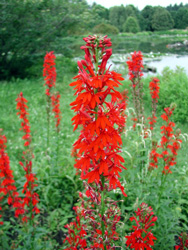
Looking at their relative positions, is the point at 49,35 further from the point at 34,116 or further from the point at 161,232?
the point at 161,232

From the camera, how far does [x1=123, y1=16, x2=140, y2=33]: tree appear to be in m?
34.2

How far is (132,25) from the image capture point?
114 ft

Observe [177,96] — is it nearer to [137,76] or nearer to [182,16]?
[137,76]

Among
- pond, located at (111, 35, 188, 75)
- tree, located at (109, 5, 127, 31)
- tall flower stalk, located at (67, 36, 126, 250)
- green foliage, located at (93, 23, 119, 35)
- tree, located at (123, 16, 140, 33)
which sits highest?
tree, located at (109, 5, 127, 31)

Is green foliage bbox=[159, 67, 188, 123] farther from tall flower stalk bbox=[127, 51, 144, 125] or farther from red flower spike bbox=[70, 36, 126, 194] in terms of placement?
red flower spike bbox=[70, 36, 126, 194]

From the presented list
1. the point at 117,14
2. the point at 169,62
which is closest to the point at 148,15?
the point at 169,62

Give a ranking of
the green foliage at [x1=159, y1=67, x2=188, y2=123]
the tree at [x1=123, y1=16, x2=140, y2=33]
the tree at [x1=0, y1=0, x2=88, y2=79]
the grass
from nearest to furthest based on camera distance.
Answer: the grass < the green foliage at [x1=159, y1=67, x2=188, y2=123] < the tree at [x1=0, y1=0, x2=88, y2=79] < the tree at [x1=123, y1=16, x2=140, y2=33]

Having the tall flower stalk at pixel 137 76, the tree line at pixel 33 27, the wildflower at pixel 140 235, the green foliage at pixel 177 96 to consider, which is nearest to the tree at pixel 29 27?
the tree line at pixel 33 27

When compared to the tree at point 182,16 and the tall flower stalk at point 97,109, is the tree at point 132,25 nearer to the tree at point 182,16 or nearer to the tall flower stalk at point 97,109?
the tree at point 182,16

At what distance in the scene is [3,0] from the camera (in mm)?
7992

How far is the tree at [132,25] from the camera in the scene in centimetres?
3419

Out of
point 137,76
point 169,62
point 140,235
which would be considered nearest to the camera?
point 140,235

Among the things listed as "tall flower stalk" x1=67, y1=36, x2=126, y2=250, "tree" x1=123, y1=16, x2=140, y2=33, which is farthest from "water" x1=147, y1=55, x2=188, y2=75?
"tree" x1=123, y1=16, x2=140, y2=33

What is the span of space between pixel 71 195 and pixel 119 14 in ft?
143
